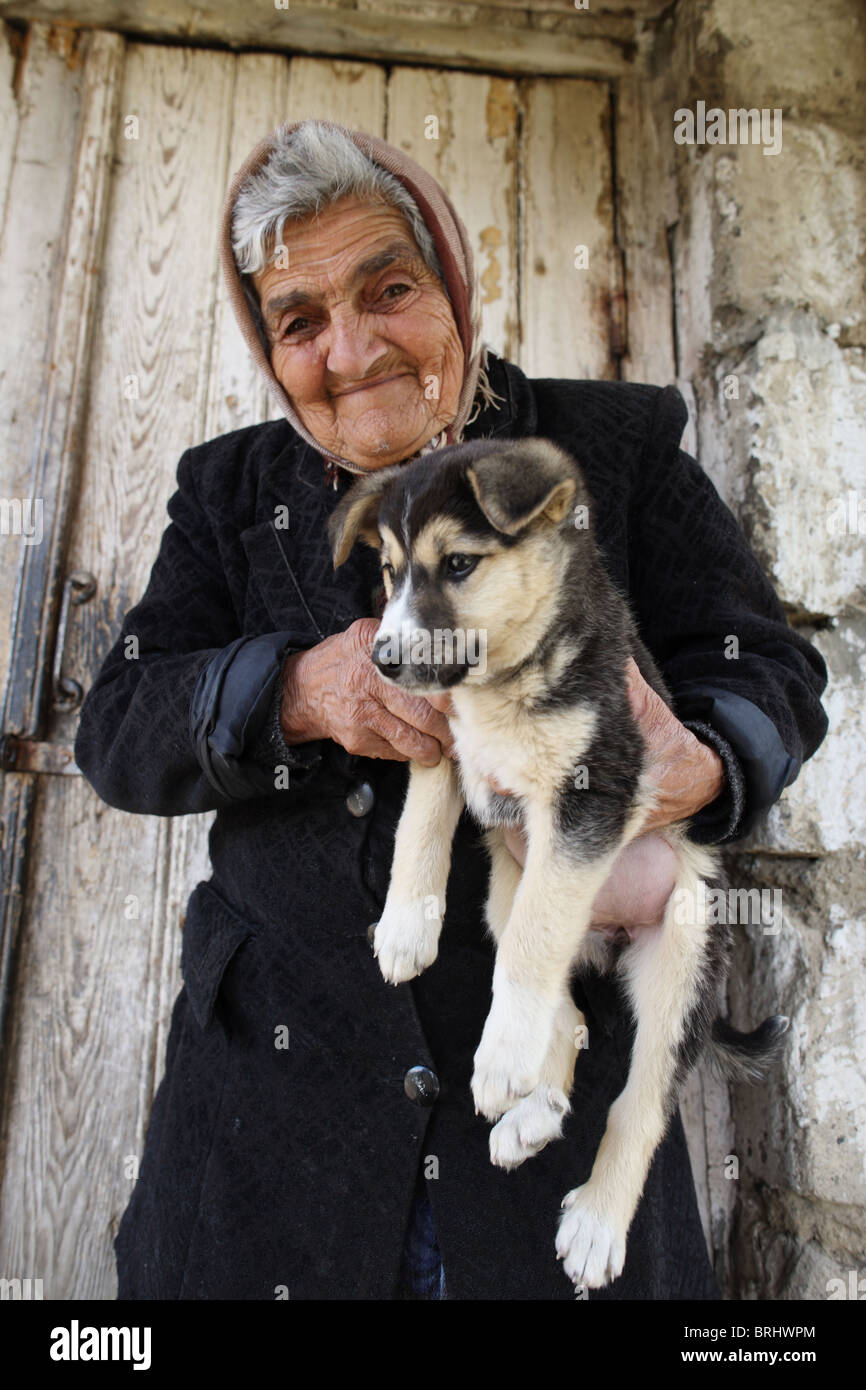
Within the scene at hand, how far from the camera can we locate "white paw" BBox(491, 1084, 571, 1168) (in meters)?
1.89

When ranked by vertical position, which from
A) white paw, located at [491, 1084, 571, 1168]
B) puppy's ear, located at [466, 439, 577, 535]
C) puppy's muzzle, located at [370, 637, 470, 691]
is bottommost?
white paw, located at [491, 1084, 571, 1168]

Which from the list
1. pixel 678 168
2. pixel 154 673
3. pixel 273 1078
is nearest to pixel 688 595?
pixel 154 673

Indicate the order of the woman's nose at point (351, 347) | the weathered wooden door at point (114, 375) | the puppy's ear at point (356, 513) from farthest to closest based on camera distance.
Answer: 1. the weathered wooden door at point (114, 375)
2. the woman's nose at point (351, 347)
3. the puppy's ear at point (356, 513)

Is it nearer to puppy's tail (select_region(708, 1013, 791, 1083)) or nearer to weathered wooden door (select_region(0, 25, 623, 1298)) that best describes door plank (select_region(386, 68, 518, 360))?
weathered wooden door (select_region(0, 25, 623, 1298))

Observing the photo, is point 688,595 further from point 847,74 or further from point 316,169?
point 847,74

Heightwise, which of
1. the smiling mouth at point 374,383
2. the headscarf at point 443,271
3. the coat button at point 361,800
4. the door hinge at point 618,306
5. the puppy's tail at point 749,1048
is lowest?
the puppy's tail at point 749,1048

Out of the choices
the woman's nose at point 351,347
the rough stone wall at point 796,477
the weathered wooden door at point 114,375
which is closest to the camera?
the woman's nose at point 351,347

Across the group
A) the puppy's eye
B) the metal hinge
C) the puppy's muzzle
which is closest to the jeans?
the puppy's muzzle

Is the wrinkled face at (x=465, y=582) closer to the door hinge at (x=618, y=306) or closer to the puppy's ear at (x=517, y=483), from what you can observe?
the puppy's ear at (x=517, y=483)

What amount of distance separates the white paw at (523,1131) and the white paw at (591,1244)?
0.16 meters

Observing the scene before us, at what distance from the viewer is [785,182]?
3.06 metres

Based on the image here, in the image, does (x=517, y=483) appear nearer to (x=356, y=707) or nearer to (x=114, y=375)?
(x=356, y=707)

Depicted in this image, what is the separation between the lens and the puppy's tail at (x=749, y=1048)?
2332mm

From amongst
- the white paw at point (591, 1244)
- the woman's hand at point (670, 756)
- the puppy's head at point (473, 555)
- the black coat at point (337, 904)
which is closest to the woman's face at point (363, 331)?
the black coat at point (337, 904)
